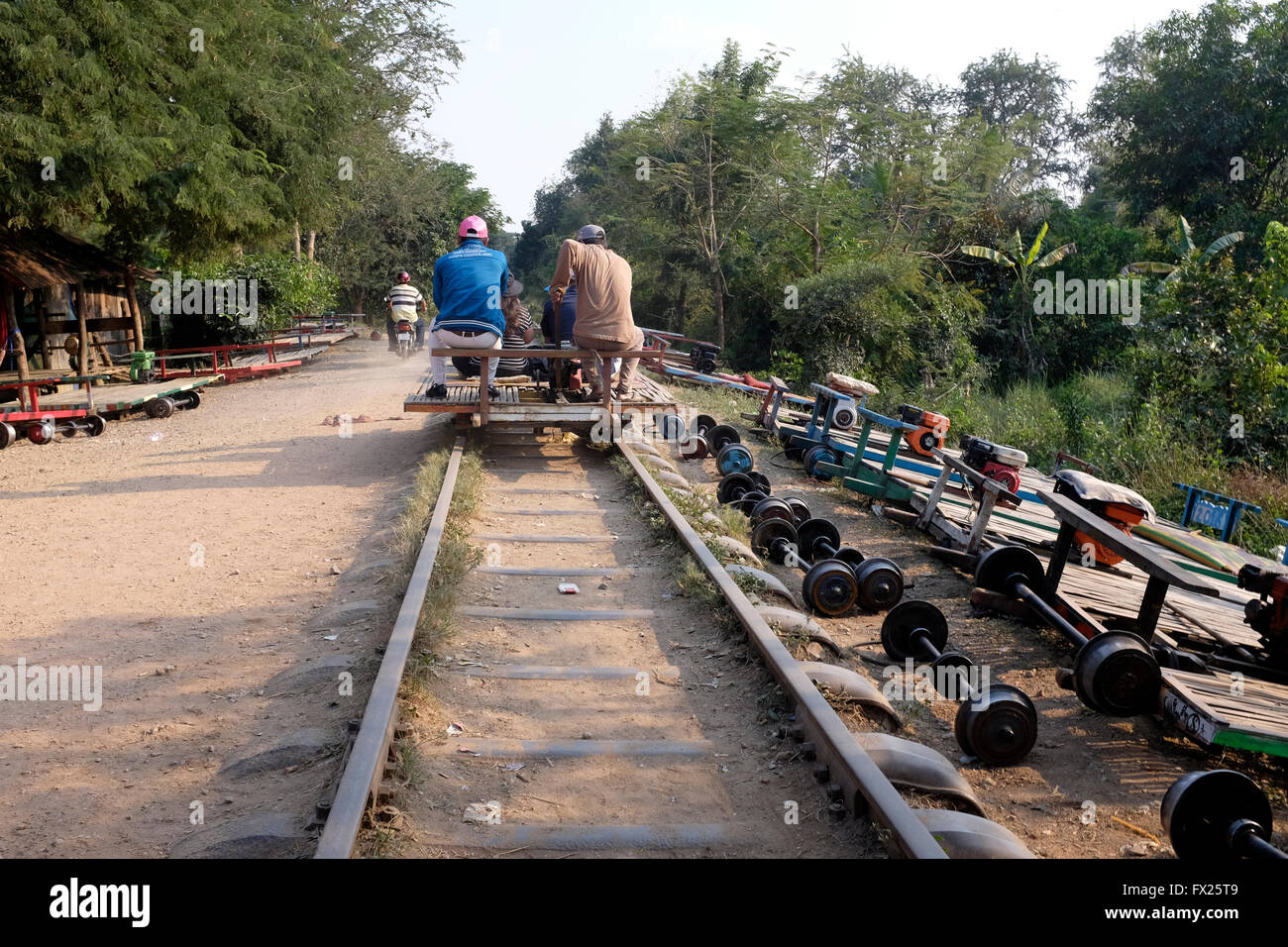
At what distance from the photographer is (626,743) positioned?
4.24 m

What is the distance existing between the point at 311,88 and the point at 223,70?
4201 millimetres

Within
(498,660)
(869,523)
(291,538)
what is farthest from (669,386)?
(498,660)

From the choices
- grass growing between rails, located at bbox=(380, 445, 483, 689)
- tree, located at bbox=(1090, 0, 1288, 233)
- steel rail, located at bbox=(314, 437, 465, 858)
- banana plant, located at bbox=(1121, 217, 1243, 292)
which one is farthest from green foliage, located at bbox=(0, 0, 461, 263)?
tree, located at bbox=(1090, 0, 1288, 233)

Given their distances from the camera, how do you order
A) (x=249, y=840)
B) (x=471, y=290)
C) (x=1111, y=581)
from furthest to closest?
(x=471, y=290)
(x=1111, y=581)
(x=249, y=840)

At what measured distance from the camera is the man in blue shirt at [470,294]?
10.1 meters

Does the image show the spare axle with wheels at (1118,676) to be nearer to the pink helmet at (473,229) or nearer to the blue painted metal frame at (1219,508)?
the blue painted metal frame at (1219,508)

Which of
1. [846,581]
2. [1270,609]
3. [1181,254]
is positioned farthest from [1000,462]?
[1181,254]

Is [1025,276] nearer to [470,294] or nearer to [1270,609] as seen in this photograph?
[470,294]

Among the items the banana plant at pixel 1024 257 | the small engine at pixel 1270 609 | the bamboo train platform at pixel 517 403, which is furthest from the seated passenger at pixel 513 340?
A: the banana plant at pixel 1024 257

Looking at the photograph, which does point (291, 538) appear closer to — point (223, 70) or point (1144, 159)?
point (223, 70)

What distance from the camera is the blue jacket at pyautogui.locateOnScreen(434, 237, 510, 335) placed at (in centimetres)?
1005

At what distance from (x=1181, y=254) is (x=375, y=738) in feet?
67.6

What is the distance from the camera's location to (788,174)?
91.0 feet

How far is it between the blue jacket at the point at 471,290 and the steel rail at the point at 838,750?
5062 millimetres
